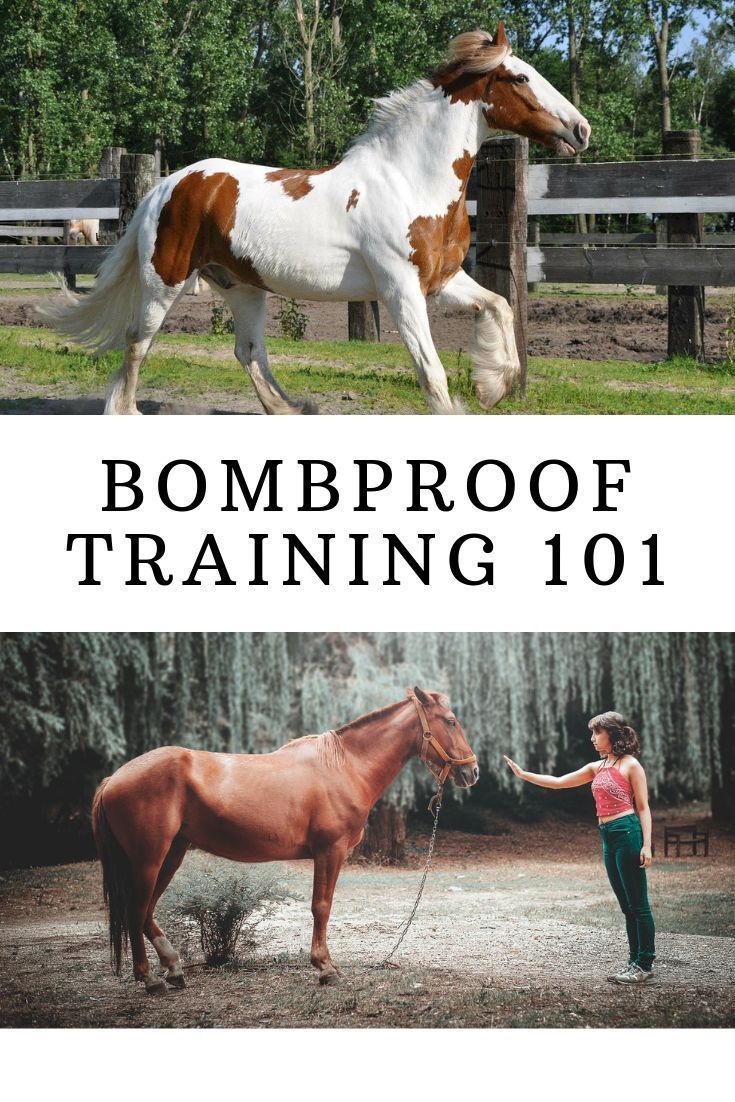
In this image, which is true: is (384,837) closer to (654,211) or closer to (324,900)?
(324,900)

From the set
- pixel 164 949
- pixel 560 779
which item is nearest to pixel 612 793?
pixel 560 779

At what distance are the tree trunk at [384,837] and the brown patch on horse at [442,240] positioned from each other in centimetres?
259

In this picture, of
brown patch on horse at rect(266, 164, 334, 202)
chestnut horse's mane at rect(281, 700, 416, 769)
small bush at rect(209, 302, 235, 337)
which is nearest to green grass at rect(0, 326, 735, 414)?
brown patch on horse at rect(266, 164, 334, 202)

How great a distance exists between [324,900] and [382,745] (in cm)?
66

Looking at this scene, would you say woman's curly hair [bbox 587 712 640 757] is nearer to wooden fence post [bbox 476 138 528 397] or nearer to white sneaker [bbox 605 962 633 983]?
white sneaker [bbox 605 962 633 983]

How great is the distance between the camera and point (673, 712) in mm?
5457

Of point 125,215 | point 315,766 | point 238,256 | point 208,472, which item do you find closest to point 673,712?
point 315,766

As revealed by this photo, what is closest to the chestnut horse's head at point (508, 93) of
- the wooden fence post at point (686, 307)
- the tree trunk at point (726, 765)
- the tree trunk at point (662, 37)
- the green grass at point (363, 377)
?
the green grass at point (363, 377)

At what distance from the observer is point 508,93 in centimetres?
651

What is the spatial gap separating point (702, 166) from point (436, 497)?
5207 millimetres

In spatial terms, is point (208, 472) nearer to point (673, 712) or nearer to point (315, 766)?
point (315, 766)

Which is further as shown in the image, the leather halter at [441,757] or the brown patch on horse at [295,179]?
the brown patch on horse at [295,179]

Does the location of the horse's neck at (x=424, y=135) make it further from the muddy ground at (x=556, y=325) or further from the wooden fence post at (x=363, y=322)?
the wooden fence post at (x=363, y=322)

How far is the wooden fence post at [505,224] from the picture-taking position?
26.8 feet
